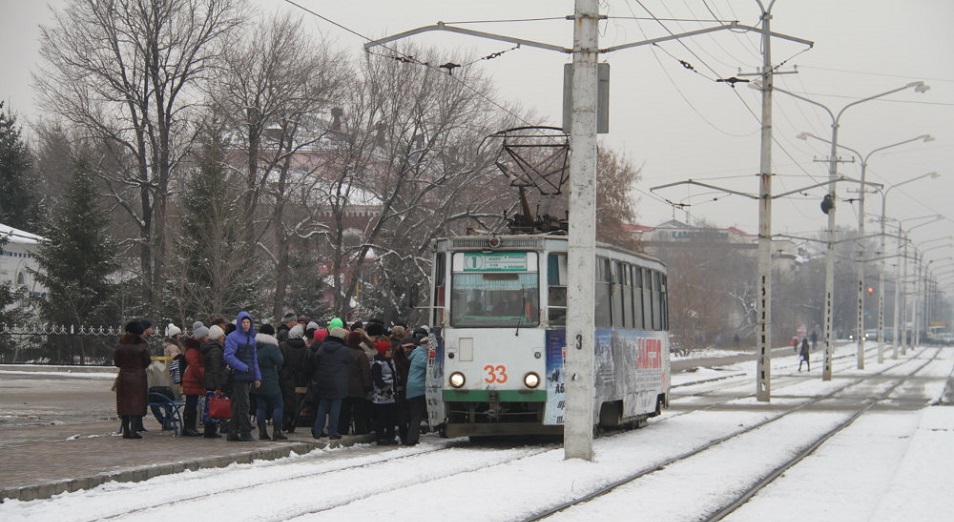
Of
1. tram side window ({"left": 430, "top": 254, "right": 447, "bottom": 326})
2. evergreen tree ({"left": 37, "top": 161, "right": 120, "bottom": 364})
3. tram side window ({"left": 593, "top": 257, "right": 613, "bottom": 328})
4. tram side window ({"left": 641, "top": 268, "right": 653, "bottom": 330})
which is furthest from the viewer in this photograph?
evergreen tree ({"left": 37, "top": 161, "right": 120, "bottom": 364})

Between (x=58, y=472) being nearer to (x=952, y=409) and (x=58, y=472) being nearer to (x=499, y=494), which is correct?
(x=499, y=494)

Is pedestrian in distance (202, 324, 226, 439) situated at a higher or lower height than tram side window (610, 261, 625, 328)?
lower

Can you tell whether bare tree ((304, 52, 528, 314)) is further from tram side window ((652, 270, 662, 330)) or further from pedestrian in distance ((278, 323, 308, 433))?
pedestrian in distance ((278, 323, 308, 433))

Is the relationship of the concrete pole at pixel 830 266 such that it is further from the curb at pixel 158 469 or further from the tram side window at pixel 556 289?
the curb at pixel 158 469

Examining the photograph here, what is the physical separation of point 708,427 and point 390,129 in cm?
2612

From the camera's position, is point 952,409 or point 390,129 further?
point 390,129

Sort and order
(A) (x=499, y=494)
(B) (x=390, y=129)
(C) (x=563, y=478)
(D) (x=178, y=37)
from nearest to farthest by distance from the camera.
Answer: (A) (x=499, y=494), (C) (x=563, y=478), (D) (x=178, y=37), (B) (x=390, y=129)

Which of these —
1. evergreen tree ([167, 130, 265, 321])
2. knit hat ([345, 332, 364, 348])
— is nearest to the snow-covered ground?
knit hat ([345, 332, 364, 348])

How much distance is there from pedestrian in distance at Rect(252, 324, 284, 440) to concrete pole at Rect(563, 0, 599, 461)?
12.8 feet

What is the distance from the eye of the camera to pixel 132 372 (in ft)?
54.1

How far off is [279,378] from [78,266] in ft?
97.1

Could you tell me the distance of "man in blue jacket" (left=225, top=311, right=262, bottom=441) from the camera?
650 inches

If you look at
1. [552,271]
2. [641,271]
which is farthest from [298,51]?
[552,271]

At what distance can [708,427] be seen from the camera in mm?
23094
